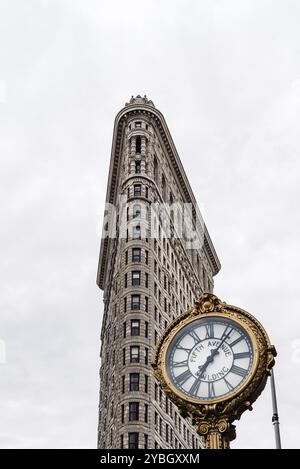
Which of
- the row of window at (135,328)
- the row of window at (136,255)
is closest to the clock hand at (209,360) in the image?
the row of window at (135,328)

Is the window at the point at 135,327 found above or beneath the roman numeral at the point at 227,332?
above

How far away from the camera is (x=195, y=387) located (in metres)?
8.93

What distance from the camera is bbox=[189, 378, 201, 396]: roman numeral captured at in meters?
8.88

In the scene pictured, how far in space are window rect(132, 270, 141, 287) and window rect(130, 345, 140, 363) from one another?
31.1 feet

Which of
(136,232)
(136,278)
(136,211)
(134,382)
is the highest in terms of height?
(136,211)

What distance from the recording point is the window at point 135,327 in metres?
88.6

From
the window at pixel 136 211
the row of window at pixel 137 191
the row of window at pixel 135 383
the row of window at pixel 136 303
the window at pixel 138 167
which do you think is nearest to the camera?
the row of window at pixel 135 383

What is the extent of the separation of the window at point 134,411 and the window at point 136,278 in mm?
17185

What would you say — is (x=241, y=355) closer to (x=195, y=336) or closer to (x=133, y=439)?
(x=195, y=336)

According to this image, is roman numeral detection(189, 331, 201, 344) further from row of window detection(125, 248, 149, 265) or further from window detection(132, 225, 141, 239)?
window detection(132, 225, 141, 239)

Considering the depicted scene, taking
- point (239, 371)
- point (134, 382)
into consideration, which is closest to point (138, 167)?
point (134, 382)

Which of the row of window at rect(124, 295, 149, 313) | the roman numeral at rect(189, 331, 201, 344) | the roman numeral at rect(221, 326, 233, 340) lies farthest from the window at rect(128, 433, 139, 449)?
the roman numeral at rect(221, 326, 233, 340)

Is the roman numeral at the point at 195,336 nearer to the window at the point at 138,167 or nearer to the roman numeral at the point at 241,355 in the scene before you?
the roman numeral at the point at 241,355

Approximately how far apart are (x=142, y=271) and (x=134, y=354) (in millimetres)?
12324
